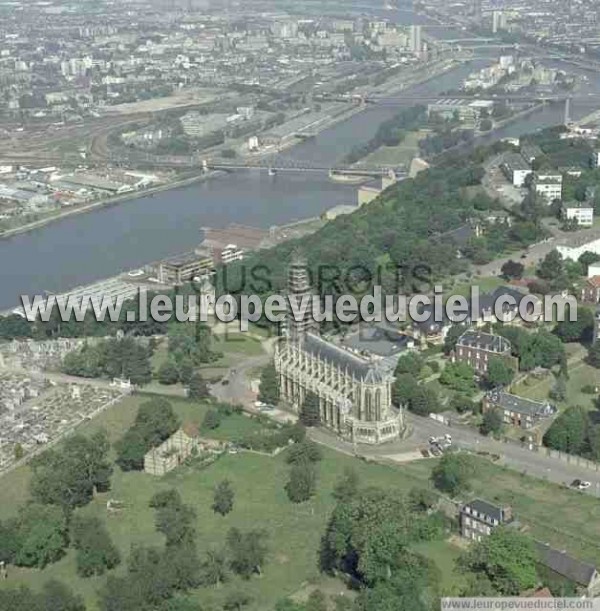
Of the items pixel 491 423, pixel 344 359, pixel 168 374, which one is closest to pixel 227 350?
pixel 168 374

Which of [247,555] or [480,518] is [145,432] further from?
[480,518]

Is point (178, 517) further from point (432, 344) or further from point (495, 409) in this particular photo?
point (432, 344)

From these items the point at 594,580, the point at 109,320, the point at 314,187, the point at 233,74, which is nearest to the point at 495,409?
the point at 594,580

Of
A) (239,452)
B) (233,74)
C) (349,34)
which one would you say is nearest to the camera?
(239,452)

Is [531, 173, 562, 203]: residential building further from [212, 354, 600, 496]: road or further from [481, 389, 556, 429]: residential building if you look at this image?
[212, 354, 600, 496]: road

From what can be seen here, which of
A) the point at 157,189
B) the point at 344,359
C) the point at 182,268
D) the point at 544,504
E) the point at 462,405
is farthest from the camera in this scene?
the point at 157,189

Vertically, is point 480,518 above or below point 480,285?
above

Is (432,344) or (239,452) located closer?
(239,452)
